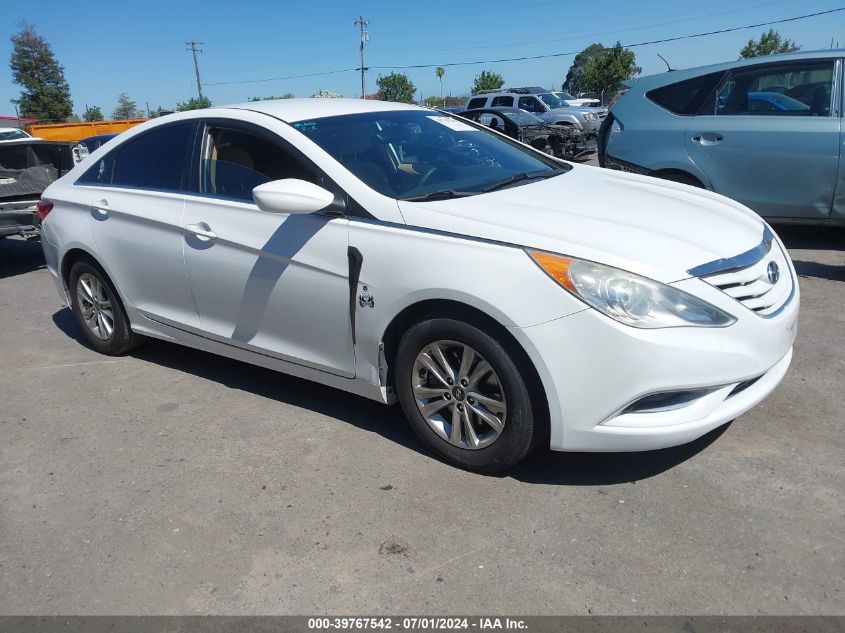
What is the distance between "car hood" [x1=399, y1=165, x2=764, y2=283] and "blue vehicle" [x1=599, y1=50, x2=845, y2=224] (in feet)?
9.95

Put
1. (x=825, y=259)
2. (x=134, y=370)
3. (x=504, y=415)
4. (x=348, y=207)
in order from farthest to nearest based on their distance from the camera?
(x=825, y=259)
(x=134, y=370)
(x=348, y=207)
(x=504, y=415)

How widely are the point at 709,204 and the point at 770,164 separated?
3262mm

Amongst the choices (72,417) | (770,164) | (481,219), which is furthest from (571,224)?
(770,164)

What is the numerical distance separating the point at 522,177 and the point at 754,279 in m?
1.34

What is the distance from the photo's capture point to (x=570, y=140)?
15266mm

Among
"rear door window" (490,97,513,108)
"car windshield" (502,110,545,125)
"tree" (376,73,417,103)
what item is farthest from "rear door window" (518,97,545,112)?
"tree" (376,73,417,103)

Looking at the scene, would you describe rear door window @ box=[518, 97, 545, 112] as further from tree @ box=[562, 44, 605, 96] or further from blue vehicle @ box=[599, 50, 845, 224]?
tree @ box=[562, 44, 605, 96]

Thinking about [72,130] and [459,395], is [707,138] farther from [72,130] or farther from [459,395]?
[72,130]

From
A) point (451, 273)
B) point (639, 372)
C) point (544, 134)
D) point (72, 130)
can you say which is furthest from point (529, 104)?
point (639, 372)

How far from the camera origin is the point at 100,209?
453 cm

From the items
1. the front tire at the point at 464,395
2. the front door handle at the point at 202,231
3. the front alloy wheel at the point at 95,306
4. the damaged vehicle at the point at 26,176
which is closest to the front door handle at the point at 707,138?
the front tire at the point at 464,395

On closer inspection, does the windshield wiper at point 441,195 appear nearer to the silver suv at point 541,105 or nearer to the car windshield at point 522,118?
the car windshield at point 522,118

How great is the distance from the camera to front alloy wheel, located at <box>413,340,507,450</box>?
118 inches

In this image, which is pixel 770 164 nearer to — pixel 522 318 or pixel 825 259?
pixel 825 259
